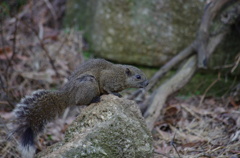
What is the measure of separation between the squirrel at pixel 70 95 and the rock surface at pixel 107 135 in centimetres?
44

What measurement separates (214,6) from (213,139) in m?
2.90

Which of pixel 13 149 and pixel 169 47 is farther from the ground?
pixel 169 47

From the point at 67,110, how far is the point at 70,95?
5.65 ft

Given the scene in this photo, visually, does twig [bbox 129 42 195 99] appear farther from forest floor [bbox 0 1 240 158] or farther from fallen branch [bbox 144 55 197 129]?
forest floor [bbox 0 1 240 158]

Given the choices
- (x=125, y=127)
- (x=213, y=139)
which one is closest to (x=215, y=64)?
(x=213, y=139)

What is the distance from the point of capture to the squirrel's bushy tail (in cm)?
369

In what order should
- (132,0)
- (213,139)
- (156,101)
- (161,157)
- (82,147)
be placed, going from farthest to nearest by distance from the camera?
(132,0), (156,101), (213,139), (161,157), (82,147)

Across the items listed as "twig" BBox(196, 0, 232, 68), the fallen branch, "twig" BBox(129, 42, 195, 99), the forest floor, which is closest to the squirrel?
the fallen branch

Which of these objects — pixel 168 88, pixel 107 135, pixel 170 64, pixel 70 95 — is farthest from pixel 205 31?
pixel 107 135

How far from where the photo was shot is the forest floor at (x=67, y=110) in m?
4.62

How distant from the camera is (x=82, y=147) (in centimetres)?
318

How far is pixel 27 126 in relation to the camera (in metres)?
3.87

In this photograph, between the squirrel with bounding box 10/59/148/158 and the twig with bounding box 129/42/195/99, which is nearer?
the squirrel with bounding box 10/59/148/158

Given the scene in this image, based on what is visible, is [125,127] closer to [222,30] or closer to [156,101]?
[156,101]
